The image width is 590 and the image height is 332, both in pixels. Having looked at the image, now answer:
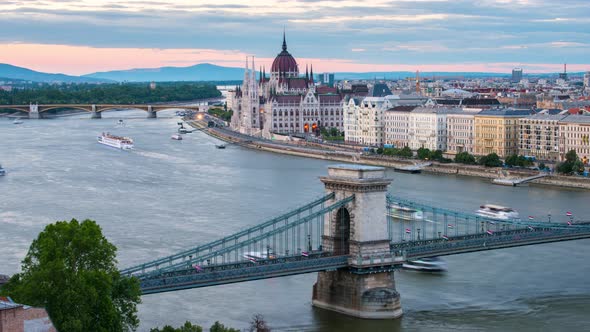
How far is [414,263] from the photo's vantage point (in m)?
20.0

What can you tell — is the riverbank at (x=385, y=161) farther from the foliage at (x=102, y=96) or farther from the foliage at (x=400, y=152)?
the foliage at (x=102, y=96)

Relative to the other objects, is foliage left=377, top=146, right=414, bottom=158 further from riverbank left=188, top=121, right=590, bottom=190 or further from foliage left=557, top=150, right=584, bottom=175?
foliage left=557, top=150, right=584, bottom=175

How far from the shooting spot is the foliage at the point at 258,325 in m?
14.3

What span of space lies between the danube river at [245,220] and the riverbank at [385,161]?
0.88 metres

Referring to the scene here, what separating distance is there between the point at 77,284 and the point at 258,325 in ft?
9.82

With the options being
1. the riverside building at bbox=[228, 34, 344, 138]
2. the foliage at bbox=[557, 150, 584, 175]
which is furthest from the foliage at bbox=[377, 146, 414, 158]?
the riverside building at bbox=[228, 34, 344, 138]

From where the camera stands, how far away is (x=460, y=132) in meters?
45.9

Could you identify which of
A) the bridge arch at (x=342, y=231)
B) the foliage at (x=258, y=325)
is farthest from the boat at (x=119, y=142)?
the foliage at (x=258, y=325)

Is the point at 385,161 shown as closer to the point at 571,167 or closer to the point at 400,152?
the point at 400,152

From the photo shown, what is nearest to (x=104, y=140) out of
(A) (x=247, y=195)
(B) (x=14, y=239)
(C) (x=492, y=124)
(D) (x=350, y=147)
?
(D) (x=350, y=147)

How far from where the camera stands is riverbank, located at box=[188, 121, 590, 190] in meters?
34.9

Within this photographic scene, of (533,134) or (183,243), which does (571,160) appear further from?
(183,243)

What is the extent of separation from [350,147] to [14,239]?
92.8ft

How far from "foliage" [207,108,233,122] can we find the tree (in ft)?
198
